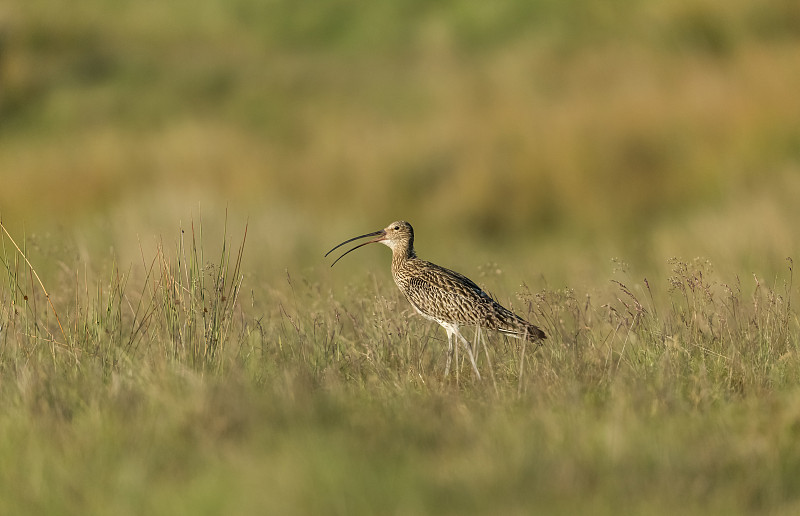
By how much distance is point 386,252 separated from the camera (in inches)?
561

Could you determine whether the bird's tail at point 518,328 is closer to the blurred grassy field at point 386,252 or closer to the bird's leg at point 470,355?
the blurred grassy field at point 386,252

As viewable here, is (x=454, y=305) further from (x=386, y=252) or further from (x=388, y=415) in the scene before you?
(x=386, y=252)

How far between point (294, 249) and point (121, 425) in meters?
9.48

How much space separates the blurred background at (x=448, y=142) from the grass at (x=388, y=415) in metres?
3.67

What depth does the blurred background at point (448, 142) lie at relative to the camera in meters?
14.3

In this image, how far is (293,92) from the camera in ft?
73.7

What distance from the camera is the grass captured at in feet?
13.7

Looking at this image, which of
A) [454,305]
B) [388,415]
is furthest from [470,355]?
[388,415]

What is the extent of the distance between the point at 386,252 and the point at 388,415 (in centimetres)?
914

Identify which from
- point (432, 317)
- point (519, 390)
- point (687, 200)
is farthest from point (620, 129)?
point (519, 390)

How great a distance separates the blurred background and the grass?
144 inches

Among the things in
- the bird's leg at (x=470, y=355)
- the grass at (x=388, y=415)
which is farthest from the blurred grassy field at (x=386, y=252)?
the bird's leg at (x=470, y=355)

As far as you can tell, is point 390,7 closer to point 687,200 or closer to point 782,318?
point 687,200

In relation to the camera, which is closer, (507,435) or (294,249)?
(507,435)
